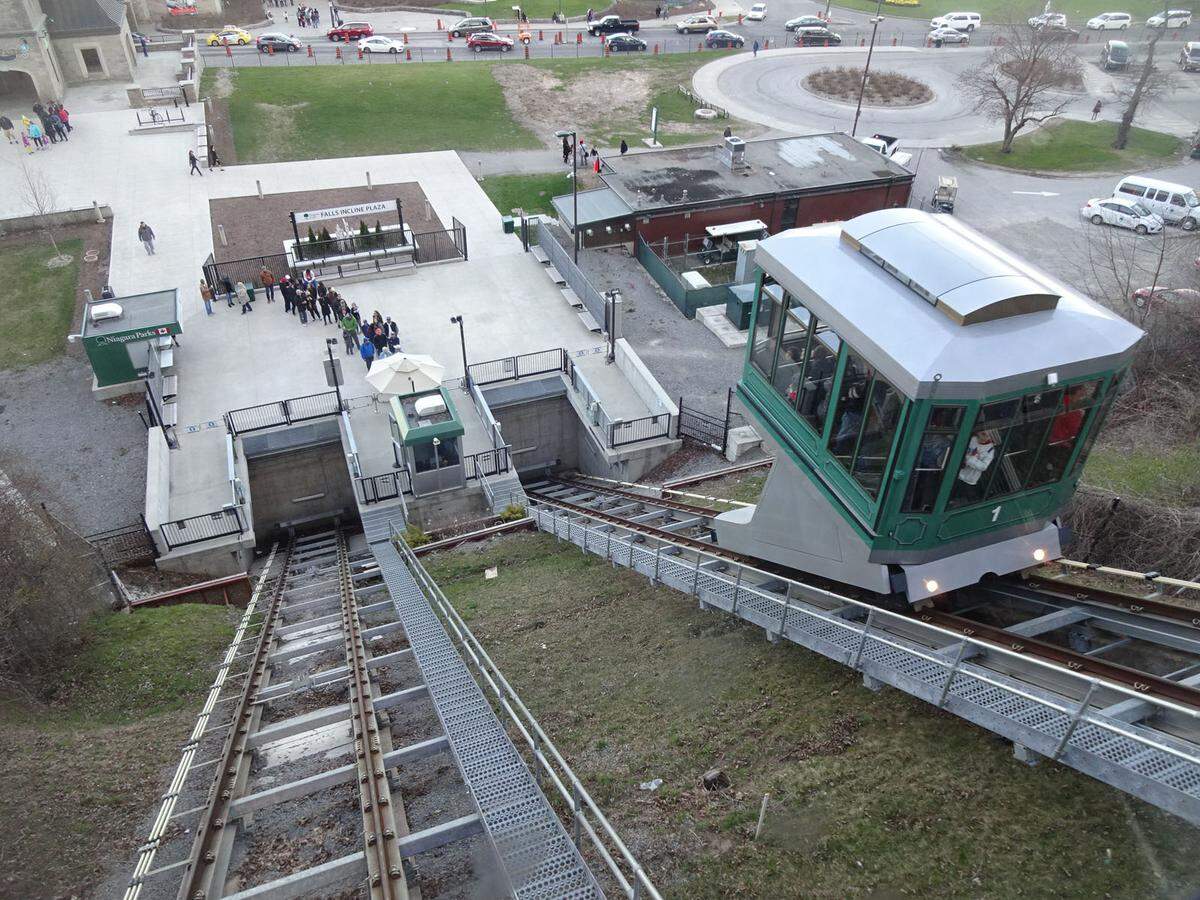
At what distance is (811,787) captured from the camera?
8398 millimetres

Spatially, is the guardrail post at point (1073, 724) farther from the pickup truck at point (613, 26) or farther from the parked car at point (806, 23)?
the parked car at point (806, 23)

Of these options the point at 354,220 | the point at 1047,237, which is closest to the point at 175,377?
the point at 354,220

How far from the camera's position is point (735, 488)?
18703 millimetres

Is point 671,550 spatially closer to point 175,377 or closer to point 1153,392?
point 1153,392

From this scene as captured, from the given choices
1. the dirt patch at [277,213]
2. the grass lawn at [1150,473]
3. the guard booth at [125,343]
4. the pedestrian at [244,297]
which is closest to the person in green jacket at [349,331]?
the pedestrian at [244,297]

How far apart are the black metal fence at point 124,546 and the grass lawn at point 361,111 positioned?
2562cm

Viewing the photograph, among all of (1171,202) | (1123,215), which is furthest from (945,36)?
(1123,215)

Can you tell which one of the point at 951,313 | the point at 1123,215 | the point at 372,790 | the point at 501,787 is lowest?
the point at 1123,215

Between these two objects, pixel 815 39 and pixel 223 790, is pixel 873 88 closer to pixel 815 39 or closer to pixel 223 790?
pixel 815 39

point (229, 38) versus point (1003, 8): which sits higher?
point (1003, 8)

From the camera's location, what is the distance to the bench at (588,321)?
25.4m

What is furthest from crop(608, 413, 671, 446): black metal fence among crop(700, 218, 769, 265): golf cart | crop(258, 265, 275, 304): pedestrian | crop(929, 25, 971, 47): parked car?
crop(929, 25, 971, 47): parked car

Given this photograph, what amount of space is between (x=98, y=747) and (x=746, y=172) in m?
30.2

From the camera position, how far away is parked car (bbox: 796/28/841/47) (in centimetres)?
5812
